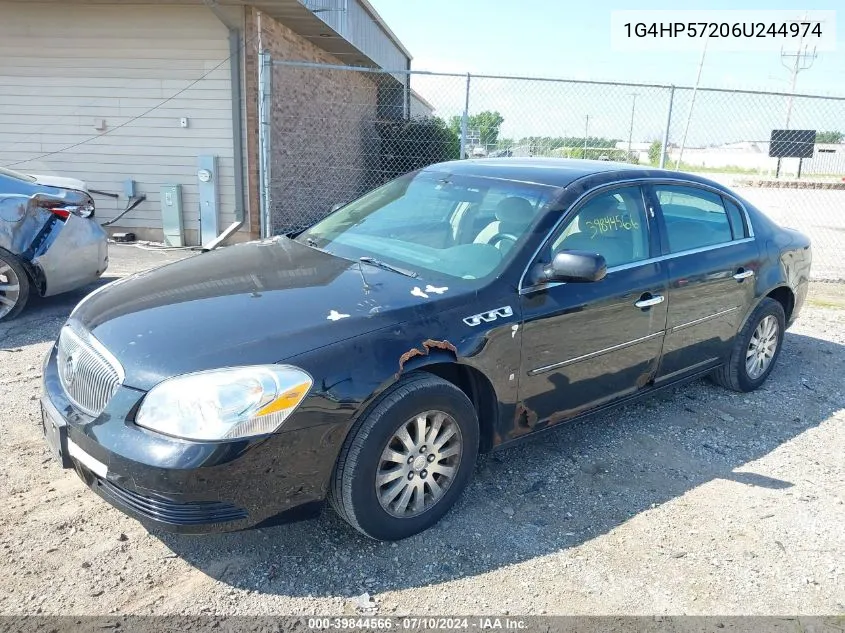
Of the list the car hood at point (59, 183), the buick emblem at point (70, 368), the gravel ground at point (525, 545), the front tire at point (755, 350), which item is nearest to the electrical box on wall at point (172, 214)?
the car hood at point (59, 183)

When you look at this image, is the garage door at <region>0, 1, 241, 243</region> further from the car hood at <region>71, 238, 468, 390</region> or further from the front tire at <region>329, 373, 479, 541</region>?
the front tire at <region>329, 373, 479, 541</region>

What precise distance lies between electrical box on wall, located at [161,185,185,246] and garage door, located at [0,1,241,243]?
0.20 meters

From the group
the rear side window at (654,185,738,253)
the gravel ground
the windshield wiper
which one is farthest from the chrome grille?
the rear side window at (654,185,738,253)

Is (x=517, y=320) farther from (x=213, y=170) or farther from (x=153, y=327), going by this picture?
(x=213, y=170)

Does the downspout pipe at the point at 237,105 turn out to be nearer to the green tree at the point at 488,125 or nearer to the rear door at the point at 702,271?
the green tree at the point at 488,125

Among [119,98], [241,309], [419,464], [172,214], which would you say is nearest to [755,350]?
[419,464]

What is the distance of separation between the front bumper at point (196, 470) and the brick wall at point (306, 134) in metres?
7.03

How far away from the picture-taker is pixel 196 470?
93.6 inches

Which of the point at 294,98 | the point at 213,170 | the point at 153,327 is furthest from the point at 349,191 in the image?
the point at 153,327

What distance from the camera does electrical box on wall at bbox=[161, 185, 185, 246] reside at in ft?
33.3

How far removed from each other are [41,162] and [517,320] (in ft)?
33.4

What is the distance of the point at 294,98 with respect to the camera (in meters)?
11.1

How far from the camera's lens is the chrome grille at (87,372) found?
2615 mm

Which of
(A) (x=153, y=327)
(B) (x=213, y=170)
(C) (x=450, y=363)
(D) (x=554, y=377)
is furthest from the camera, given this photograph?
(B) (x=213, y=170)
